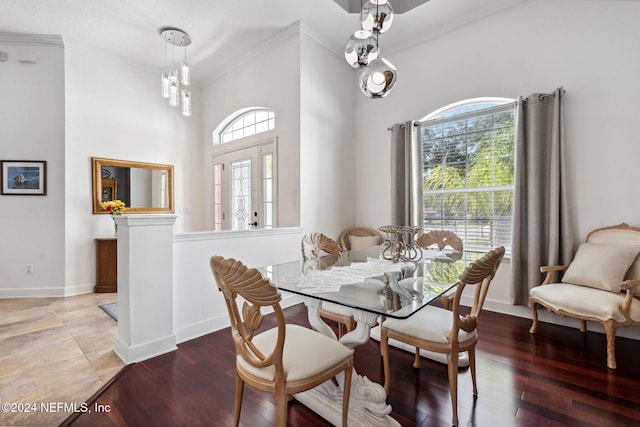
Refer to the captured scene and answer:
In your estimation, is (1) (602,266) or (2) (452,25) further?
(2) (452,25)

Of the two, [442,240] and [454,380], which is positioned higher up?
[442,240]

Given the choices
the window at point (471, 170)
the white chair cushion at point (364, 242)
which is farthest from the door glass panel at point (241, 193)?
the window at point (471, 170)

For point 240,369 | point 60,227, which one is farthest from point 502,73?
point 60,227

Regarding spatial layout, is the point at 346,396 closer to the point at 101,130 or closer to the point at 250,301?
the point at 250,301

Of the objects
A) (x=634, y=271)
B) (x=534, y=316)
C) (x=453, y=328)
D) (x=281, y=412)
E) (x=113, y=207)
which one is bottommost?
(x=534, y=316)

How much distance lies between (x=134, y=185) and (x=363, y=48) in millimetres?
4260

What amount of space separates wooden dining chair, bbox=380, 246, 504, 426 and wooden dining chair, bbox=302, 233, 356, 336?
0.97 ft

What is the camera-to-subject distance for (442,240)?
9.83ft

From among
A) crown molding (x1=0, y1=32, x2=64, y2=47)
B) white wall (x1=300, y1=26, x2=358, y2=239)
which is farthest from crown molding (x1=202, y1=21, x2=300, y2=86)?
crown molding (x1=0, y1=32, x2=64, y2=47)

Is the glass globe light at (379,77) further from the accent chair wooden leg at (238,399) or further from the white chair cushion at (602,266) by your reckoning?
the white chair cushion at (602,266)

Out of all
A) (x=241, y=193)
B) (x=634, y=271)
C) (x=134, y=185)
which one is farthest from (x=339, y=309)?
(x=134, y=185)

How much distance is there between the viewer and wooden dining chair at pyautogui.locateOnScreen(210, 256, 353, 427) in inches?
46.1

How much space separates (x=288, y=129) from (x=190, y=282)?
2230 mm

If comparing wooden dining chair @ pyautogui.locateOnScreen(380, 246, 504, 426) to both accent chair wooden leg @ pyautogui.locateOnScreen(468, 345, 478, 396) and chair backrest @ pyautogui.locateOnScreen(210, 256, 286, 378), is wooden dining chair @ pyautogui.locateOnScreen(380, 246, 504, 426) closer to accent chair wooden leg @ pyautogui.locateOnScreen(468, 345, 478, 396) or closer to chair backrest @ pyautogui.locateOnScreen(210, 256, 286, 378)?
accent chair wooden leg @ pyautogui.locateOnScreen(468, 345, 478, 396)
